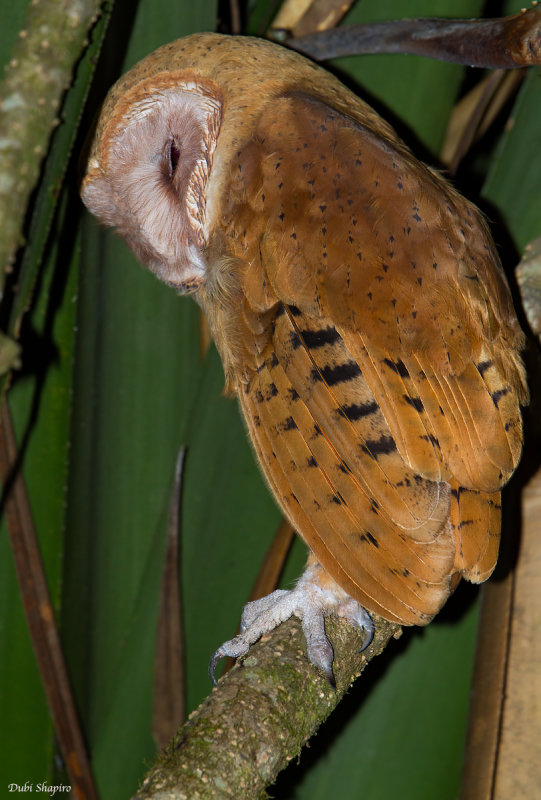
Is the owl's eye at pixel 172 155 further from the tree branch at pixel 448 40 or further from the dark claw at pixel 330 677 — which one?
the dark claw at pixel 330 677

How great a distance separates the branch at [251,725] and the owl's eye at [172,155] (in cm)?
102

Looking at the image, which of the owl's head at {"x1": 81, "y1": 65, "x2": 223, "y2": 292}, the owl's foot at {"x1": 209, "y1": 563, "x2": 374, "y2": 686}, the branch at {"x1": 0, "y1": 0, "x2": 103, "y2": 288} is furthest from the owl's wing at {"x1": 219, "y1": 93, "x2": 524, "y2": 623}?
the branch at {"x1": 0, "y1": 0, "x2": 103, "y2": 288}

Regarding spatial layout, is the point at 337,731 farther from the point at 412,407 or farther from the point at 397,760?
the point at 412,407

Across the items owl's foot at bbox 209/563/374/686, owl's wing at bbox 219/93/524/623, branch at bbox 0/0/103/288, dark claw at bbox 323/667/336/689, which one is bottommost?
owl's foot at bbox 209/563/374/686

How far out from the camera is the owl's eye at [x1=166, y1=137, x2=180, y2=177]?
158 centimetres

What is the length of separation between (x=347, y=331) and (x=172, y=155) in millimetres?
678

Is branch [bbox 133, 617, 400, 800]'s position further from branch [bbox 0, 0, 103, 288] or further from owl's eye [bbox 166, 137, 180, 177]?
owl's eye [bbox 166, 137, 180, 177]

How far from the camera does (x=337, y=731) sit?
1.70 metres

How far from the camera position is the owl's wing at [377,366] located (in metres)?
1.18

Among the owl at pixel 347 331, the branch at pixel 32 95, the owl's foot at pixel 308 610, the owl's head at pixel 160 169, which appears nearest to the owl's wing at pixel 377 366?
the owl at pixel 347 331

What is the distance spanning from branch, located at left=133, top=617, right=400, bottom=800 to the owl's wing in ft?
0.60

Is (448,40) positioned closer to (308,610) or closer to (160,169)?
(160,169)

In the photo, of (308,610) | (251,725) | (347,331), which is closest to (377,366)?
(347,331)

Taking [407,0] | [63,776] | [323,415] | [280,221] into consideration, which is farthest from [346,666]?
[407,0]
